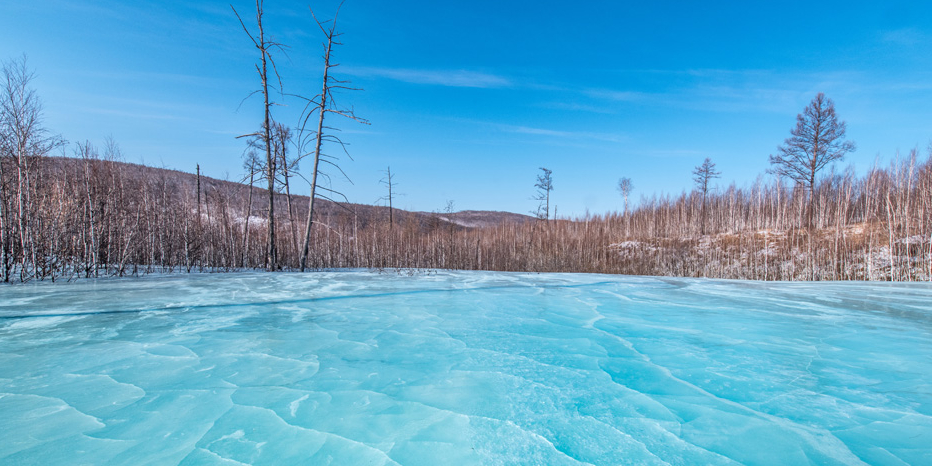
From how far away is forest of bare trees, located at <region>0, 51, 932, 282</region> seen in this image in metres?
5.47

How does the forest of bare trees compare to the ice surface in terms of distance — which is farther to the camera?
the forest of bare trees

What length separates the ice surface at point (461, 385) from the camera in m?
1.24

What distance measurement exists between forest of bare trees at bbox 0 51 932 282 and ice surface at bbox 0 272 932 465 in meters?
3.11

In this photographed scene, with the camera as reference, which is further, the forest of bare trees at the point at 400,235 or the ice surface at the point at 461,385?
the forest of bare trees at the point at 400,235

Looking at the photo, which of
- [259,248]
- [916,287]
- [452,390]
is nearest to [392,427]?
[452,390]

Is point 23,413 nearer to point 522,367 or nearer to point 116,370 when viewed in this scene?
point 116,370

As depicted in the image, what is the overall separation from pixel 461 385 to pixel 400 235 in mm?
10342

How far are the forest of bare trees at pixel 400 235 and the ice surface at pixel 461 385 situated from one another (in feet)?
10.2

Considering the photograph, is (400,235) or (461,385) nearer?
(461,385)

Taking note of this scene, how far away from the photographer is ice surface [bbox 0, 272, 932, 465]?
1.24 metres

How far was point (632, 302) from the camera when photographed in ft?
13.3

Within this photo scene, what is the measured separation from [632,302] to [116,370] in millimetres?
4135

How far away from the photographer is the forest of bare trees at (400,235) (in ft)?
18.0

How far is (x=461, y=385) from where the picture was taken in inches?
70.3
